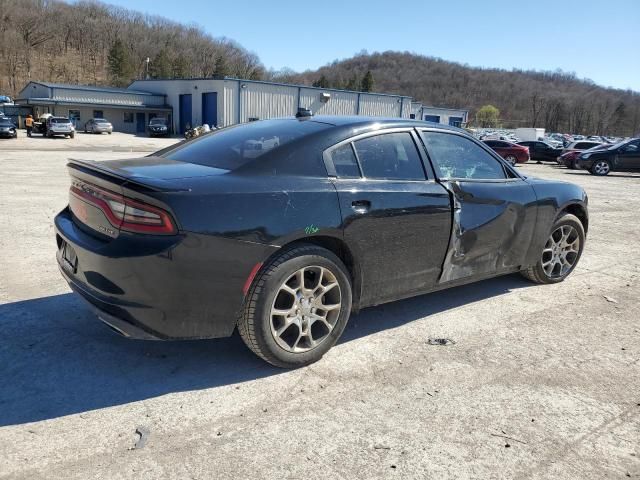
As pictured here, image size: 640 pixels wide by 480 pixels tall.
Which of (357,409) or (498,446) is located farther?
(357,409)

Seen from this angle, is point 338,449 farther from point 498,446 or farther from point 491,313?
point 491,313

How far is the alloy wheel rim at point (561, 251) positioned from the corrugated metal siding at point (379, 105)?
1841 inches

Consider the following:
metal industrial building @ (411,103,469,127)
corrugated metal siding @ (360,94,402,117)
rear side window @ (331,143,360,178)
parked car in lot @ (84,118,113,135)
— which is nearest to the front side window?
rear side window @ (331,143,360,178)

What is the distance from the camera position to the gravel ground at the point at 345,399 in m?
2.40

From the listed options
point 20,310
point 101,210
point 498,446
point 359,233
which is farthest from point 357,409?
point 20,310

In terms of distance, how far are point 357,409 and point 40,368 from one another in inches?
77.7

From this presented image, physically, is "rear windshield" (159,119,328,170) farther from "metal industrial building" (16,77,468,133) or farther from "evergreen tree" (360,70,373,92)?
"evergreen tree" (360,70,373,92)

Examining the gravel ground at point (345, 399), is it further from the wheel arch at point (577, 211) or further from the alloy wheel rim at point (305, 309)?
the wheel arch at point (577, 211)

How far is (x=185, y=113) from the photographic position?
5281cm

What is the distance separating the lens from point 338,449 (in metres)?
2.50

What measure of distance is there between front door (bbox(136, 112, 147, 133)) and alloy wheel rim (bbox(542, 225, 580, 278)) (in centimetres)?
5749

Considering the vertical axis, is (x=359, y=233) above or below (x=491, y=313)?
above

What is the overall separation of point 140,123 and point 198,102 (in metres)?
11.0

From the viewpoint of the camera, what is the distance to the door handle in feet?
11.0
